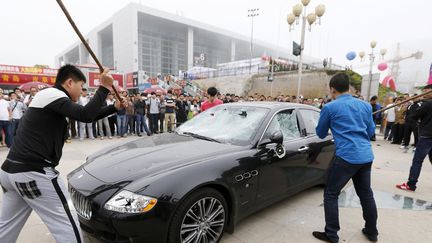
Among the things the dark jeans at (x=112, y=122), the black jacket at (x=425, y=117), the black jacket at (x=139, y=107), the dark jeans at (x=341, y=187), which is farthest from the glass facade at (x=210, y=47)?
the dark jeans at (x=341, y=187)

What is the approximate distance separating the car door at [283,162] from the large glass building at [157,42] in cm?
3799

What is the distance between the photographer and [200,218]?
2.31 meters

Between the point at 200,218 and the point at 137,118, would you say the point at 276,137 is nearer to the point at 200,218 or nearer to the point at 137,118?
the point at 200,218

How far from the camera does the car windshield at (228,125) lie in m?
3.02

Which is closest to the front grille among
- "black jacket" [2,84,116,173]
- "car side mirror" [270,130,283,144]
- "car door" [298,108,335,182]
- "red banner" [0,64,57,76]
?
"black jacket" [2,84,116,173]

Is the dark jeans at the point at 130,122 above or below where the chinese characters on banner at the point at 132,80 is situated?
below

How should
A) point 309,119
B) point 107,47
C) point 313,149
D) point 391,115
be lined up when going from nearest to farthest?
point 313,149 → point 309,119 → point 391,115 → point 107,47

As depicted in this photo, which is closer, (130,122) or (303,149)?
(303,149)

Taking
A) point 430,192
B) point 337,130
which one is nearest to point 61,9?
point 337,130

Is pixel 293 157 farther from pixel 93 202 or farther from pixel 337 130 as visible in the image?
pixel 93 202

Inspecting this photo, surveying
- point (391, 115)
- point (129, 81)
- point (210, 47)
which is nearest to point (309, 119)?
point (391, 115)

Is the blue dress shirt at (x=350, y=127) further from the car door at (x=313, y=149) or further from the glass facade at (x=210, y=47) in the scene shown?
the glass facade at (x=210, y=47)

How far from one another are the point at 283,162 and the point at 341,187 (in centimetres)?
68

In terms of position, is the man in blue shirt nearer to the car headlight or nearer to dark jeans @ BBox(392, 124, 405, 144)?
the car headlight
